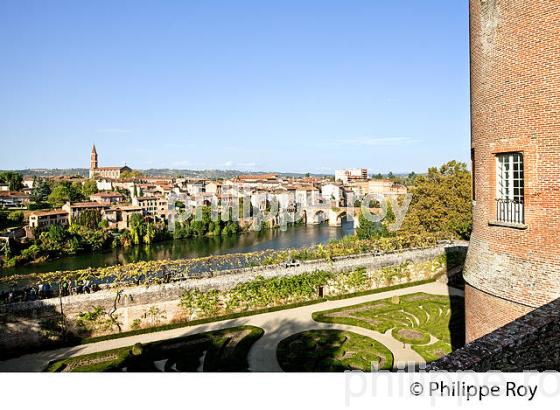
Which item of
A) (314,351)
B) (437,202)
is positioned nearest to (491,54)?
(314,351)

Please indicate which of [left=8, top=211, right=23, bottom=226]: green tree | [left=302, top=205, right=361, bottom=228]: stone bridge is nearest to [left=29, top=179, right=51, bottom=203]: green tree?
[left=8, top=211, right=23, bottom=226]: green tree

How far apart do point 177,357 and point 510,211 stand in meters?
8.52

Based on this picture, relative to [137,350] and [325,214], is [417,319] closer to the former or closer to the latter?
[137,350]

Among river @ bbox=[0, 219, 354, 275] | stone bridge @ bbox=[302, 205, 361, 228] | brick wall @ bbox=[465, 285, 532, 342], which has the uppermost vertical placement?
brick wall @ bbox=[465, 285, 532, 342]

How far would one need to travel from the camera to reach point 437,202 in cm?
2456

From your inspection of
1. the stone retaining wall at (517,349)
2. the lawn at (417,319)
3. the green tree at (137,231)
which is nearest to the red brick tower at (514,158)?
the stone retaining wall at (517,349)

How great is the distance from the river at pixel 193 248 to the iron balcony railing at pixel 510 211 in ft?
93.1

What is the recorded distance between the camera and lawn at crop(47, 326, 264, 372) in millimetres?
10477

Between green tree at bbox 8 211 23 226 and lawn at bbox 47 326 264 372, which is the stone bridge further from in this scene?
lawn at bbox 47 326 264 372

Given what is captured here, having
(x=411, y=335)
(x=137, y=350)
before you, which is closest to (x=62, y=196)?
(x=137, y=350)

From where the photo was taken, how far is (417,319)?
13.4 metres

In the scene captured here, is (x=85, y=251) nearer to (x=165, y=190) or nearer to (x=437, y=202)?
(x=437, y=202)

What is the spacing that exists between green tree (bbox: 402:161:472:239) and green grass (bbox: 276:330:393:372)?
13.1m
